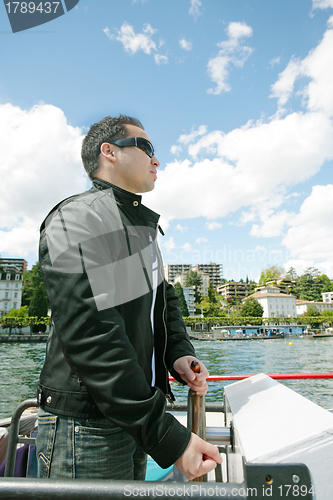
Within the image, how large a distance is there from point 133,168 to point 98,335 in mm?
778

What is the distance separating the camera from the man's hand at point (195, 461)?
0.76m

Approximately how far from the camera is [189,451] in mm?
763

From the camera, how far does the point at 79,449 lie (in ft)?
3.01

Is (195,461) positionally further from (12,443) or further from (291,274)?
(291,274)

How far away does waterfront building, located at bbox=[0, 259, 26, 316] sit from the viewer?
7000cm

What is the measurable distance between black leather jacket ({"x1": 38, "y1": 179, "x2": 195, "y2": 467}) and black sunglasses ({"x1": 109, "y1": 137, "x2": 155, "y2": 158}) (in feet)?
0.76

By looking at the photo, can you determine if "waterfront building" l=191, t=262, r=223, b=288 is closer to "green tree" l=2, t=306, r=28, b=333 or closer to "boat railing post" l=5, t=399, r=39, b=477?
"green tree" l=2, t=306, r=28, b=333

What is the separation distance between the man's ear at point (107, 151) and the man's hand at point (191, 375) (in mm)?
865

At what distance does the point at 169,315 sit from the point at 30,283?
71.1 metres

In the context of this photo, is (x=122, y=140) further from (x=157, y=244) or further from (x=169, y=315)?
(x=169, y=315)

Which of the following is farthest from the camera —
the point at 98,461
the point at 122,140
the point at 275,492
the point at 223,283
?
the point at 223,283

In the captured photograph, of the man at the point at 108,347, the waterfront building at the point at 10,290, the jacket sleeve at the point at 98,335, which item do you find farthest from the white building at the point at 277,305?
the jacket sleeve at the point at 98,335

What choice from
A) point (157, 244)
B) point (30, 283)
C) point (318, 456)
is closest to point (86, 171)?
point (157, 244)

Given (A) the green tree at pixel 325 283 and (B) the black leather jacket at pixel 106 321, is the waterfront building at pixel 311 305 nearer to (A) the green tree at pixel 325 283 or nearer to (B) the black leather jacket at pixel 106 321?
(A) the green tree at pixel 325 283
